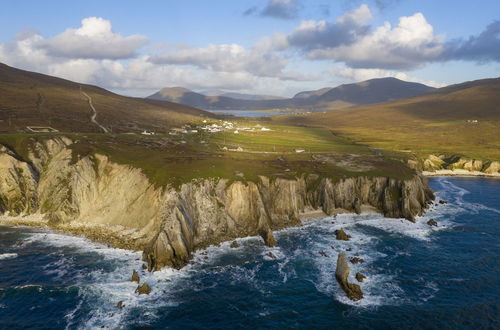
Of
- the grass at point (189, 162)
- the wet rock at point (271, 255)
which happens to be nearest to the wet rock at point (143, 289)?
the wet rock at point (271, 255)

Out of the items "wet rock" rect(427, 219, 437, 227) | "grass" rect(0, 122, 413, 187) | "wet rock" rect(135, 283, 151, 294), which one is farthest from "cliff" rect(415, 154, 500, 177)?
"wet rock" rect(135, 283, 151, 294)

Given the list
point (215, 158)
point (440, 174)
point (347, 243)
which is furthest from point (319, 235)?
point (440, 174)

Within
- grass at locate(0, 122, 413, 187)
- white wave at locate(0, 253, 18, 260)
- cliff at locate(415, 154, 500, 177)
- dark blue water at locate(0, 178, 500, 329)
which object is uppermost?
grass at locate(0, 122, 413, 187)

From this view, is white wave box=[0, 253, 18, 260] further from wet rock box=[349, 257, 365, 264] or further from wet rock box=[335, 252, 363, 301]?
wet rock box=[349, 257, 365, 264]

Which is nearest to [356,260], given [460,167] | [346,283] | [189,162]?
[346,283]

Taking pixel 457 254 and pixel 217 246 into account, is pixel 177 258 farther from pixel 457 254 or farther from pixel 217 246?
pixel 457 254

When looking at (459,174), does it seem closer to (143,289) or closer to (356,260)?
(356,260)
